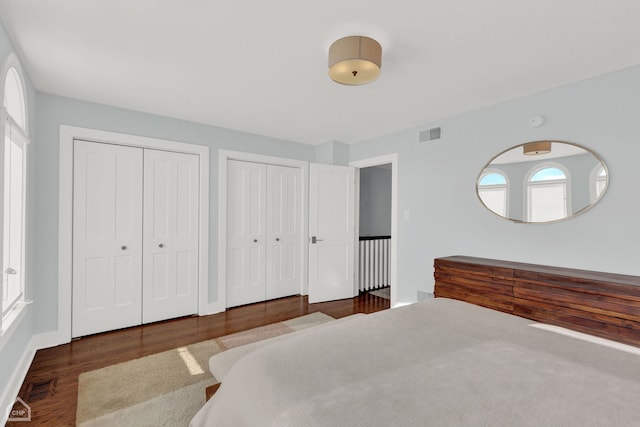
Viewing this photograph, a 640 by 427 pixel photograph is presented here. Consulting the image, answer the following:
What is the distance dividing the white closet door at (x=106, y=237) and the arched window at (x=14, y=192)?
58 centimetres

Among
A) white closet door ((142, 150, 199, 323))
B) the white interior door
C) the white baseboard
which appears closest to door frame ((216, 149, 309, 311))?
white closet door ((142, 150, 199, 323))

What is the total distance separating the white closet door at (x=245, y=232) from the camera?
3953 millimetres

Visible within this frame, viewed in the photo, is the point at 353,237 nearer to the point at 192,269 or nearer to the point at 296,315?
the point at 296,315

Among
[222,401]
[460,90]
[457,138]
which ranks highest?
[460,90]

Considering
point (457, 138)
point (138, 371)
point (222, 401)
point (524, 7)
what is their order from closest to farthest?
point (222, 401)
point (524, 7)
point (138, 371)
point (457, 138)

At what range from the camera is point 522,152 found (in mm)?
2789

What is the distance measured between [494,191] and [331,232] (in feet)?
7.11

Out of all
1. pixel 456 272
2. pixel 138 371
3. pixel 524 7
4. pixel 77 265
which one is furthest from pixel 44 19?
pixel 456 272

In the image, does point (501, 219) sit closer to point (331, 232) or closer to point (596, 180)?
point (596, 180)

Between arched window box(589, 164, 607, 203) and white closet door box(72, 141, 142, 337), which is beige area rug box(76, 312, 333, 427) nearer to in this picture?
white closet door box(72, 141, 142, 337)

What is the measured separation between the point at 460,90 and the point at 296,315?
9.87 ft

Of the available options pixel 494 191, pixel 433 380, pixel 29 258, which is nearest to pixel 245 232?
pixel 29 258

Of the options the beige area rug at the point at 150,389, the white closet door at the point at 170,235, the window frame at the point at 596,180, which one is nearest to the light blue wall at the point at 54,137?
the white closet door at the point at 170,235

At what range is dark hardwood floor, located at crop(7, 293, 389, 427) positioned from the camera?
1951mm
